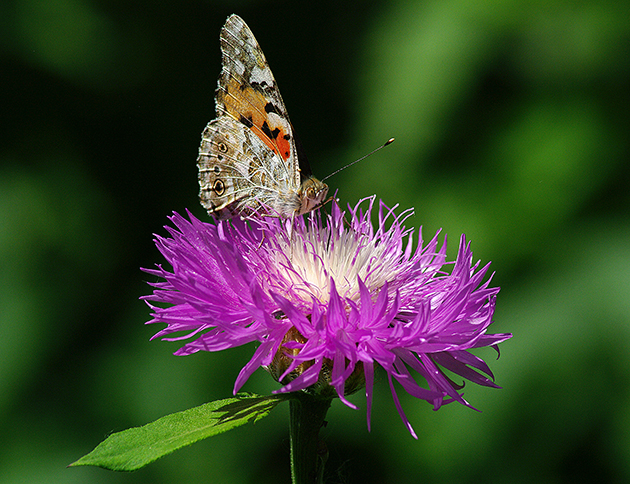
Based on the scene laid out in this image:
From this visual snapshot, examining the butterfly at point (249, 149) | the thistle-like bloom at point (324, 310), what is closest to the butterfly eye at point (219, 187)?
the butterfly at point (249, 149)

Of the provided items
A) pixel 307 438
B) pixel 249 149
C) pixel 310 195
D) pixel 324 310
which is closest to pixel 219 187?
pixel 249 149

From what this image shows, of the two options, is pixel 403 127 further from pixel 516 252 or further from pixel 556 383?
pixel 556 383

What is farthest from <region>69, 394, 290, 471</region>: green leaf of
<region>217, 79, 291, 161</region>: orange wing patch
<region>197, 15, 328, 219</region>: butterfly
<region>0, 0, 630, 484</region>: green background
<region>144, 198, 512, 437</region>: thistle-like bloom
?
<region>0, 0, 630, 484</region>: green background

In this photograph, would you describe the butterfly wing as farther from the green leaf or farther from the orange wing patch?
the green leaf

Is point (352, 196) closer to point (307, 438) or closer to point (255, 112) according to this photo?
point (255, 112)

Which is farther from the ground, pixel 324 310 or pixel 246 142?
pixel 246 142
